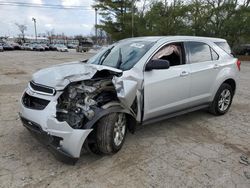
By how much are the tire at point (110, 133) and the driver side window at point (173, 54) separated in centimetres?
126

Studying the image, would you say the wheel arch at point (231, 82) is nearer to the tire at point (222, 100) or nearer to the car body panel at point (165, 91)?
the tire at point (222, 100)

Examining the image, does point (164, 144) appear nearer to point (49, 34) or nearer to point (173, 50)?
point (173, 50)

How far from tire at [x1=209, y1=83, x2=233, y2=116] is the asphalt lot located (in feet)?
1.48

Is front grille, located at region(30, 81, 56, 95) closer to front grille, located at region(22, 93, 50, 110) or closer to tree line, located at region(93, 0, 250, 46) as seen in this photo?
front grille, located at region(22, 93, 50, 110)

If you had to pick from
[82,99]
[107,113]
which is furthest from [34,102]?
[107,113]

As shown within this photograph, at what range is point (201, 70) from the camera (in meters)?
4.46

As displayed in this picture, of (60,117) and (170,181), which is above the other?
(60,117)

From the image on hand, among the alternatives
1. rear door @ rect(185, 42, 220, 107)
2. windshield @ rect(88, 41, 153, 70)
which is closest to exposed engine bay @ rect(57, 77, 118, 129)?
windshield @ rect(88, 41, 153, 70)

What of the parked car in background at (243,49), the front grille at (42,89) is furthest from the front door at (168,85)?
the parked car in background at (243,49)

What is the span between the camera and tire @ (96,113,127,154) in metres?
3.11

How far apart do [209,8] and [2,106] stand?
24635 millimetres

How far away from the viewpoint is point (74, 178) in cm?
286

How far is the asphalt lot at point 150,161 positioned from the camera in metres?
2.83

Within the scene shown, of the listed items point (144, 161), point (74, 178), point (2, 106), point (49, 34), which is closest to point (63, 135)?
point (74, 178)
